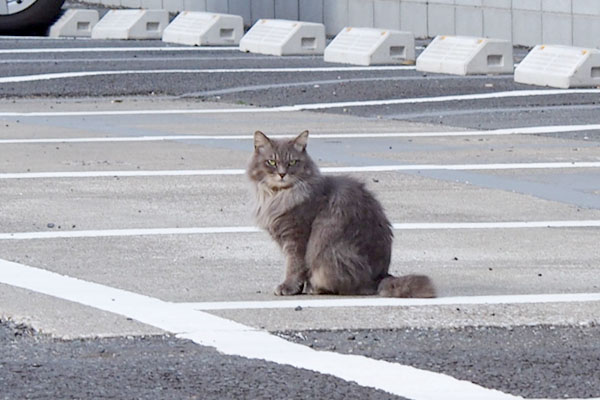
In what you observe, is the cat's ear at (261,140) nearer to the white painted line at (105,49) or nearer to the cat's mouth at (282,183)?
the cat's mouth at (282,183)

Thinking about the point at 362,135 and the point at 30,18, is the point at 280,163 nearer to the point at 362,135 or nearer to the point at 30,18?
the point at 362,135

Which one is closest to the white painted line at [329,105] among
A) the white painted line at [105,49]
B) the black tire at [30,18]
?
the white painted line at [105,49]

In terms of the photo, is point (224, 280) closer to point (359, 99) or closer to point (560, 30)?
point (359, 99)

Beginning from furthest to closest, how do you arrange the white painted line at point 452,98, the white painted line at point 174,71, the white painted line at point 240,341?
the white painted line at point 174,71 < the white painted line at point 452,98 < the white painted line at point 240,341

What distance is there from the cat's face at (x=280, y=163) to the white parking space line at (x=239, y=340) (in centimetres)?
97

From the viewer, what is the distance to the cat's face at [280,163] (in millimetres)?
8703

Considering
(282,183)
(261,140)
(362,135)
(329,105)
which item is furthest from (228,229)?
(329,105)

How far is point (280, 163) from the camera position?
872 centimetres

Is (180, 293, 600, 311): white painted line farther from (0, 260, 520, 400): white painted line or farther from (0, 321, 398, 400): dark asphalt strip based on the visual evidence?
(0, 321, 398, 400): dark asphalt strip

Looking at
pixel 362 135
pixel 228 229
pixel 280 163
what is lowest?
pixel 362 135

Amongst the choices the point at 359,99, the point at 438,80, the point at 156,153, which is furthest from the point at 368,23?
the point at 156,153

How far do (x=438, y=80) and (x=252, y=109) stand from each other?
394cm

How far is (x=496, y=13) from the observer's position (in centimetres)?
2689

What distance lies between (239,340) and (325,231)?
119cm
